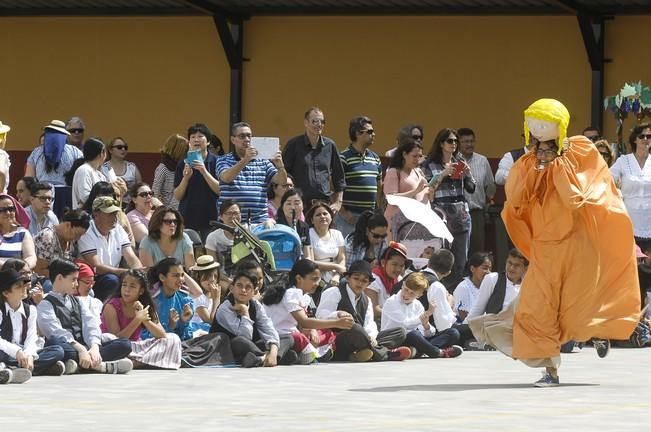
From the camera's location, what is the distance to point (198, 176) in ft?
51.5

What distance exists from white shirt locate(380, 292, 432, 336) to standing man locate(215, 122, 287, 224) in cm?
157

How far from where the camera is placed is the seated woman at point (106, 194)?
47.1ft

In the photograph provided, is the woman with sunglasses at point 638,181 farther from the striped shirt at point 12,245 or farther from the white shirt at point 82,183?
the striped shirt at point 12,245

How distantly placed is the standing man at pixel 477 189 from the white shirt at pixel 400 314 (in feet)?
10.2

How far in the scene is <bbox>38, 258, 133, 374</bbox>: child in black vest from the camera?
1221 centimetres

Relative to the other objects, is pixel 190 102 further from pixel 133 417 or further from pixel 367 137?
pixel 133 417

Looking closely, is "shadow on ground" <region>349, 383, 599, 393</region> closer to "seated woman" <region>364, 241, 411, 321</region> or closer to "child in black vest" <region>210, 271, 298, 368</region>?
"child in black vest" <region>210, 271, 298, 368</region>

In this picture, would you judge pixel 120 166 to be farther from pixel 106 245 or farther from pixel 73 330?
pixel 73 330

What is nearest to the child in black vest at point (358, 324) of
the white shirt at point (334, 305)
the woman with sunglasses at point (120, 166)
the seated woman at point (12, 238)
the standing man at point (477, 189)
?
the white shirt at point (334, 305)

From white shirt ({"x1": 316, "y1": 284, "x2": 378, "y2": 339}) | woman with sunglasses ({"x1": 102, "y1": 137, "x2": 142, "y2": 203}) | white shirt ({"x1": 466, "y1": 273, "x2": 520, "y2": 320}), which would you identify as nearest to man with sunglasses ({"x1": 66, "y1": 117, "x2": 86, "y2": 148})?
woman with sunglasses ({"x1": 102, "y1": 137, "x2": 142, "y2": 203})

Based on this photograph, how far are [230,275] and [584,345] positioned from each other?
3263mm

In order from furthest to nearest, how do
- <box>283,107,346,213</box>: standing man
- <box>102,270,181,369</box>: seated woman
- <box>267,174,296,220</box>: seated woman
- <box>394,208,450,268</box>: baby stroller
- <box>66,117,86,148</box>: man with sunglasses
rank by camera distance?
<box>66,117,86,148</box>: man with sunglasses → <box>283,107,346,213</box>: standing man → <box>394,208,450,268</box>: baby stroller → <box>267,174,296,220</box>: seated woman → <box>102,270,181,369</box>: seated woman

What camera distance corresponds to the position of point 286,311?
542 inches

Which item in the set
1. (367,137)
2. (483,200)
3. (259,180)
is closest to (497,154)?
(483,200)
